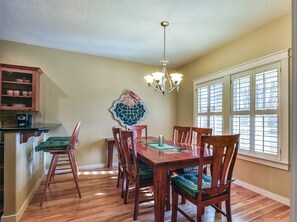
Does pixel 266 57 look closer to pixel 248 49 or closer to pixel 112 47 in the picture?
pixel 248 49

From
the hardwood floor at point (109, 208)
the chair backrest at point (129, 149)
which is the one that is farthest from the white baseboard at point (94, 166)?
the chair backrest at point (129, 149)

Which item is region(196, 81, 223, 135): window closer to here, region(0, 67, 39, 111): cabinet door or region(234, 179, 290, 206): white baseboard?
region(234, 179, 290, 206): white baseboard

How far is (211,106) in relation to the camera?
364 centimetres

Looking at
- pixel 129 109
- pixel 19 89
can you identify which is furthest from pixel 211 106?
pixel 19 89

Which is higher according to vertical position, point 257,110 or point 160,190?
point 257,110

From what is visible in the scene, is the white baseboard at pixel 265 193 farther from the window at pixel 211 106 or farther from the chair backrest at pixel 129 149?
the chair backrest at pixel 129 149

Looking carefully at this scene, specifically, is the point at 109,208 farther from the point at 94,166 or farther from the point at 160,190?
the point at 94,166

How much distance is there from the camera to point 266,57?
2.57 metres

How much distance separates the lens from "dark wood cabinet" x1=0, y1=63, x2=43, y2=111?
9.70 ft

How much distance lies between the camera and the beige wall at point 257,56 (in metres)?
2.37

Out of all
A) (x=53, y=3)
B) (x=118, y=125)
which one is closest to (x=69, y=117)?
(x=118, y=125)

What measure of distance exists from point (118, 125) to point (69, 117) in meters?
1.11

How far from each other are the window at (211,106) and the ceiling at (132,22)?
0.82m

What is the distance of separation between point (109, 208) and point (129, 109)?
242 centimetres
